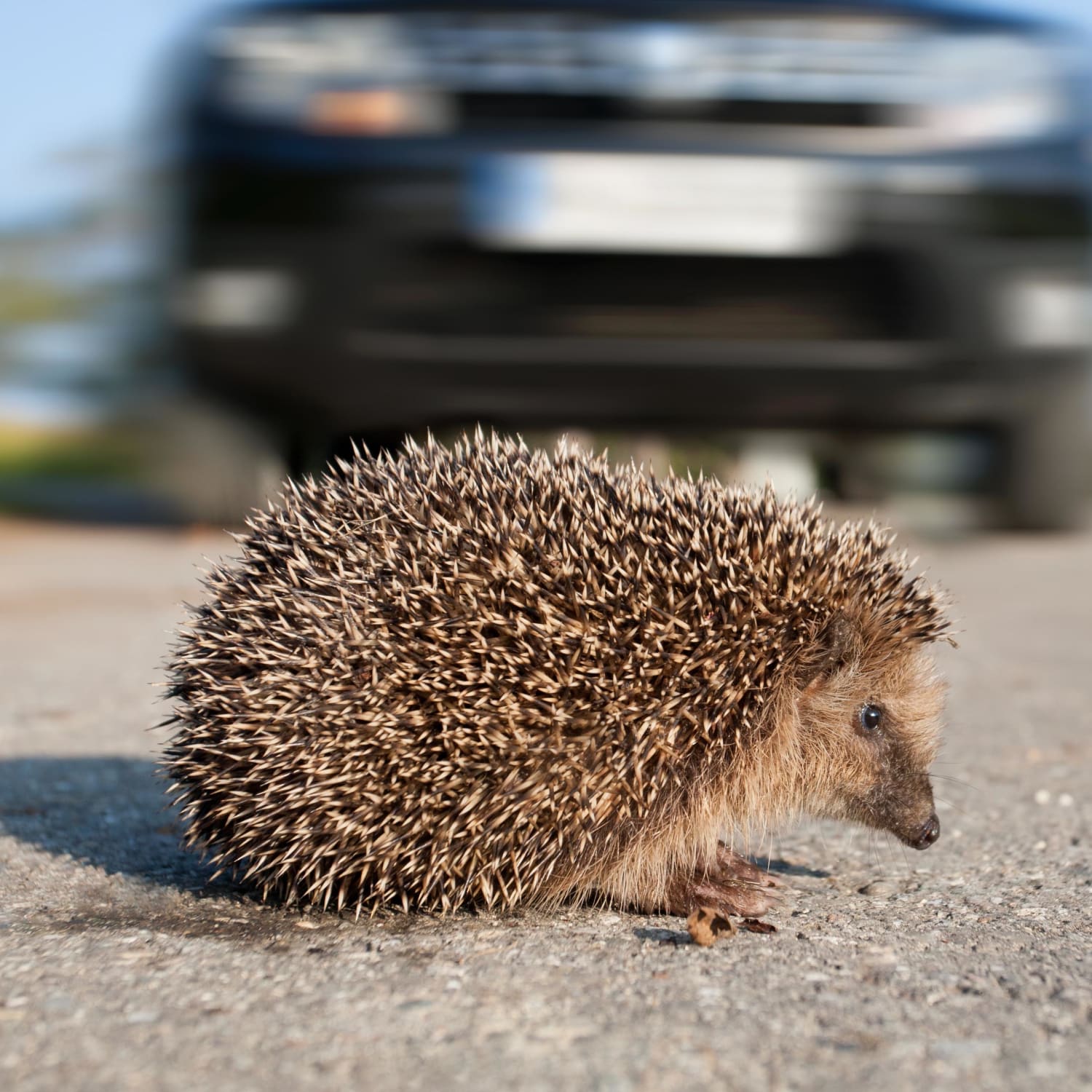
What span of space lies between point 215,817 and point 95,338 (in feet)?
51.1

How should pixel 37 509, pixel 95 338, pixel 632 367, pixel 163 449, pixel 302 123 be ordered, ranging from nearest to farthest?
pixel 302 123 → pixel 632 367 → pixel 163 449 → pixel 37 509 → pixel 95 338

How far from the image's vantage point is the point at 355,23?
676 cm

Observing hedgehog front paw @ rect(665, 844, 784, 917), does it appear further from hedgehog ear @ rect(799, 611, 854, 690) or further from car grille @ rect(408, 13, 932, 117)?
car grille @ rect(408, 13, 932, 117)

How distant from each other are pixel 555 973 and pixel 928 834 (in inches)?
47.9

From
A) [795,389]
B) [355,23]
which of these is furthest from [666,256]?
[355,23]

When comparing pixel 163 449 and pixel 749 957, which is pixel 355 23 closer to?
pixel 163 449

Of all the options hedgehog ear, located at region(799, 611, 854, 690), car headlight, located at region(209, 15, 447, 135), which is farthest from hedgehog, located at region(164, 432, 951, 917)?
car headlight, located at region(209, 15, 447, 135)

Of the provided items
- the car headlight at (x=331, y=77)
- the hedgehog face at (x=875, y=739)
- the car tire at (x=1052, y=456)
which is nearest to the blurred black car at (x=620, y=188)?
the car headlight at (x=331, y=77)

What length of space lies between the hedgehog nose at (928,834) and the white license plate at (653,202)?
382cm

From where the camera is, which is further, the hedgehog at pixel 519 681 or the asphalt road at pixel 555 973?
the hedgehog at pixel 519 681

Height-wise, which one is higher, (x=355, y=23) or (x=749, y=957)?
(x=355, y=23)

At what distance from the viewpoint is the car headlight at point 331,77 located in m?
6.69

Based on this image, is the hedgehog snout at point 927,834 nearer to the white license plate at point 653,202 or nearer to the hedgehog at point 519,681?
the hedgehog at point 519,681

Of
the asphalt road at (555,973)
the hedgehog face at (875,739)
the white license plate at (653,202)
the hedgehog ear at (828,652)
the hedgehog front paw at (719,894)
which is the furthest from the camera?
the white license plate at (653,202)
